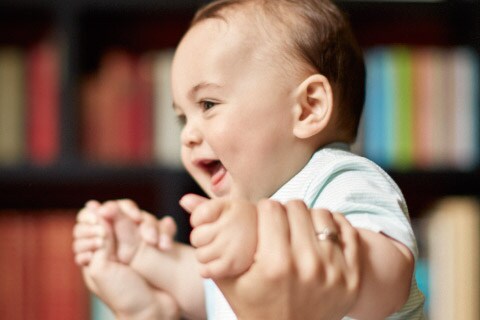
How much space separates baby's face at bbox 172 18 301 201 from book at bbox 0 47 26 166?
136cm

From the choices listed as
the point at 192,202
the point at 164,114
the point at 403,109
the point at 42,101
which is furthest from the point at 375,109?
the point at 192,202

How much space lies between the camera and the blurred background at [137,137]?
6.58ft

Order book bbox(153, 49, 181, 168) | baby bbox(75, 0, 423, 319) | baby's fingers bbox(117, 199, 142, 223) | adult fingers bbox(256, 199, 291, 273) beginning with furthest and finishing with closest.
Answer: book bbox(153, 49, 181, 168) < baby's fingers bbox(117, 199, 142, 223) < baby bbox(75, 0, 423, 319) < adult fingers bbox(256, 199, 291, 273)

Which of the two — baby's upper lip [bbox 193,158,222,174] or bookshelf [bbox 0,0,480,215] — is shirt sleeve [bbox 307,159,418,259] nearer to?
baby's upper lip [bbox 193,158,222,174]

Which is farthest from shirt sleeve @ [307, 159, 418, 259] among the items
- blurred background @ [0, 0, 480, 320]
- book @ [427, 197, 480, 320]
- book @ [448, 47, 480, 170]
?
book @ [448, 47, 480, 170]

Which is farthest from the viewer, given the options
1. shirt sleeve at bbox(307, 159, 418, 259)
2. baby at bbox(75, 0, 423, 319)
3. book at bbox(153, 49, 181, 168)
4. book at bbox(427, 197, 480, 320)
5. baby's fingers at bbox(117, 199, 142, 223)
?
book at bbox(153, 49, 181, 168)

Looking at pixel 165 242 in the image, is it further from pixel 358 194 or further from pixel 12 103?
pixel 12 103

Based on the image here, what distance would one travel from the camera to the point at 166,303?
89cm

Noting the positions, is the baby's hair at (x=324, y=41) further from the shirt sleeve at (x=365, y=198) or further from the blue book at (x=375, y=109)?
the blue book at (x=375, y=109)

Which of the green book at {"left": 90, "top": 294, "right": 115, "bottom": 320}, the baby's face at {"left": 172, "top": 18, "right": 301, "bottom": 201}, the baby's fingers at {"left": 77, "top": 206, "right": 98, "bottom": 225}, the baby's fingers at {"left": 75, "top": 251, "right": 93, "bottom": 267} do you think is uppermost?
the baby's face at {"left": 172, "top": 18, "right": 301, "bottom": 201}

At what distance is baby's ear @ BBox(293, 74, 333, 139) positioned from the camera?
0.82m

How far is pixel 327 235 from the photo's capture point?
0.53 m

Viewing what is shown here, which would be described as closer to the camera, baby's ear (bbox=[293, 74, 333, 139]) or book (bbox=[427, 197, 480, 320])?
baby's ear (bbox=[293, 74, 333, 139])

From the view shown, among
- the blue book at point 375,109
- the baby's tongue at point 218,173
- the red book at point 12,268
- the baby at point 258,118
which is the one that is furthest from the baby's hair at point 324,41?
the red book at point 12,268
